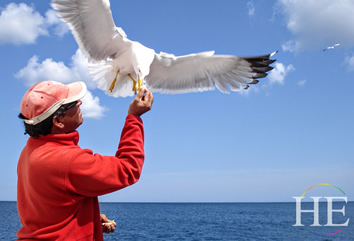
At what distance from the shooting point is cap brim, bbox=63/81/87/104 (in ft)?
4.64

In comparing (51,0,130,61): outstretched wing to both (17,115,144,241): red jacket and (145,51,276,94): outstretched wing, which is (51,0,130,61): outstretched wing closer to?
(145,51,276,94): outstretched wing

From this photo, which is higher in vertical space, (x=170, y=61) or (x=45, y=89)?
(x=170, y=61)

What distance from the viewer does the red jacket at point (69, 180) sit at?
131 centimetres

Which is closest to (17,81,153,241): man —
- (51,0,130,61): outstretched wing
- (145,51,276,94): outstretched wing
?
(51,0,130,61): outstretched wing

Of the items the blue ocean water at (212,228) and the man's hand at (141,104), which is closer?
the man's hand at (141,104)

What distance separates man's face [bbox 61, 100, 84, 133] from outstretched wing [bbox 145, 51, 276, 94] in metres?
2.46

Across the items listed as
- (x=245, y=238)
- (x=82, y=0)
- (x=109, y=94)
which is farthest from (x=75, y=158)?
(x=245, y=238)

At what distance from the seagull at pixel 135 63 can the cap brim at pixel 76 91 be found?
1465 mm

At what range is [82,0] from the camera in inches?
136

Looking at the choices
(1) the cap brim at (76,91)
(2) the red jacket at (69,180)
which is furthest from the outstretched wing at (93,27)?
(2) the red jacket at (69,180)

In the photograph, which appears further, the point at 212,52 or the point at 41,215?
the point at 212,52

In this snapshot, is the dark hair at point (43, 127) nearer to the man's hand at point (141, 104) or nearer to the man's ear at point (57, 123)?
the man's ear at point (57, 123)

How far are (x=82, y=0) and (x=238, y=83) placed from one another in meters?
1.69

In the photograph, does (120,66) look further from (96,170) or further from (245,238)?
(245,238)
